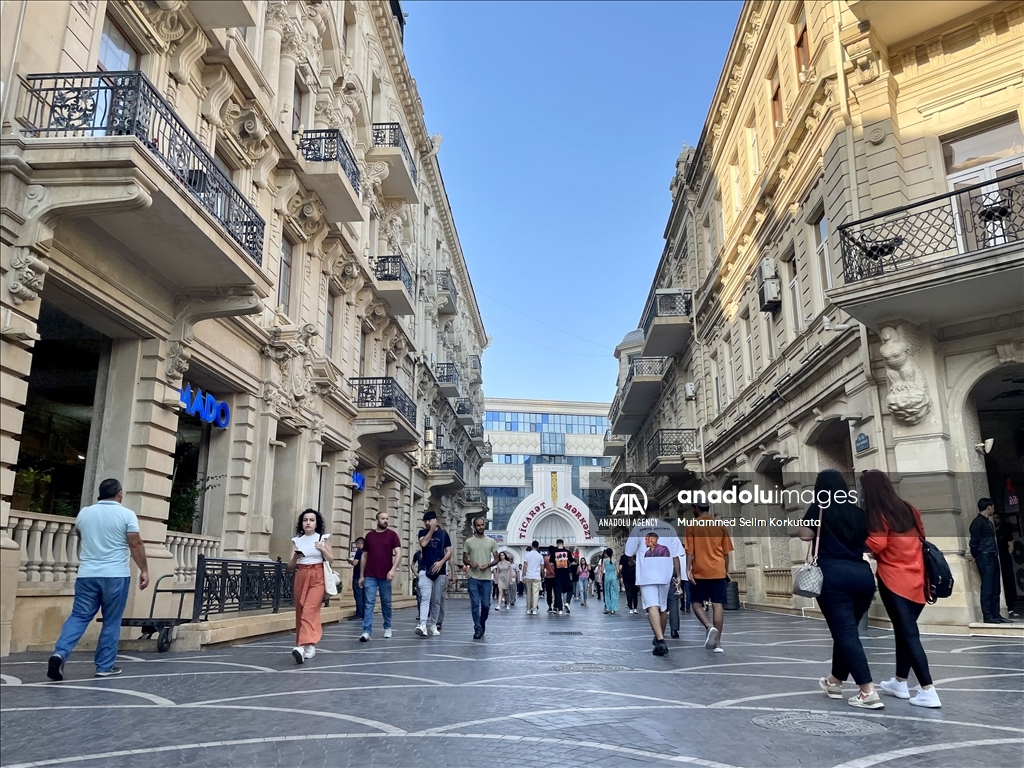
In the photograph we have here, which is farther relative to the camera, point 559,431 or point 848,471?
point 559,431

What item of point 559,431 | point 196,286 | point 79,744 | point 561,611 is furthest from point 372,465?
point 559,431

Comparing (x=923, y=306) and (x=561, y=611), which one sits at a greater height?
(x=923, y=306)

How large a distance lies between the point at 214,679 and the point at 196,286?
6.63m

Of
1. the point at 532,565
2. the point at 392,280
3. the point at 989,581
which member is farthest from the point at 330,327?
the point at 989,581

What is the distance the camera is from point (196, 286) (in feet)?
38.2

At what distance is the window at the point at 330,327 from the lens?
19.8 metres

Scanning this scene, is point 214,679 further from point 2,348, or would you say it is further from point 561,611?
point 561,611

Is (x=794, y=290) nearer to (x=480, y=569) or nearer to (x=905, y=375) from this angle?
(x=905, y=375)

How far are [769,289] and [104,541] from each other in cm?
1528

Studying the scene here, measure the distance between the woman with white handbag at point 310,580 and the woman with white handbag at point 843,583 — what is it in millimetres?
5331

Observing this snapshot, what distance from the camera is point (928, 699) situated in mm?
5410

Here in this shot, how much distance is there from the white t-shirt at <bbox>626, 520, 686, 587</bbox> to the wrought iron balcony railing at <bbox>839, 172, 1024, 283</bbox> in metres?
5.37

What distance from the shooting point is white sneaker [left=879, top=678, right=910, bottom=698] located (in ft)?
18.9

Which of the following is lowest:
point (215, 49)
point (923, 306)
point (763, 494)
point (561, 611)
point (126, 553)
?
point (561, 611)
